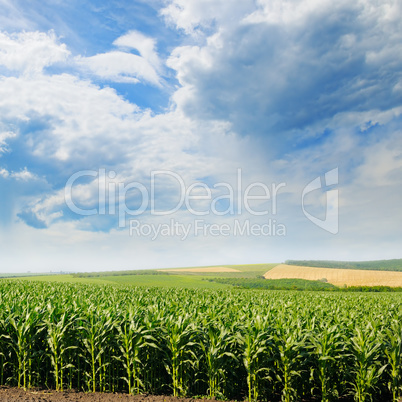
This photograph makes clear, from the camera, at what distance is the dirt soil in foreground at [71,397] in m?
7.46

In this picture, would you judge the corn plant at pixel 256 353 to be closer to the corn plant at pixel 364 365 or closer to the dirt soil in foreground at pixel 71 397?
the dirt soil in foreground at pixel 71 397

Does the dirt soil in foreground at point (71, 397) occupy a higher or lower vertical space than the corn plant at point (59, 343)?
lower

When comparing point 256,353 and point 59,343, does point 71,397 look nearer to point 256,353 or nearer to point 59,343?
point 59,343

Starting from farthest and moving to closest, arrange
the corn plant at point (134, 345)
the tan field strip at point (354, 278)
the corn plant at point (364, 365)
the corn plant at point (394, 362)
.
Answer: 1. the tan field strip at point (354, 278)
2. the corn plant at point (394, 362)
3. the corn plant at point (134, 345)
4. the corn plant at point (364, 365)

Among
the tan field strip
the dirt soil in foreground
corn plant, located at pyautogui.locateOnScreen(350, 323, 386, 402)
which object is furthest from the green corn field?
the tan field strip

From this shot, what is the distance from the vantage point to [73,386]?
8.55 m

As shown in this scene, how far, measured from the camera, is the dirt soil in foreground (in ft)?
24.5

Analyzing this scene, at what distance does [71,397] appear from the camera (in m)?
7.70

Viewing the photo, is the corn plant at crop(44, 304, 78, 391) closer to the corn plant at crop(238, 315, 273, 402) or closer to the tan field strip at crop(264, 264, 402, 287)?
the corn plant at crop(238, 315, 273, 402)

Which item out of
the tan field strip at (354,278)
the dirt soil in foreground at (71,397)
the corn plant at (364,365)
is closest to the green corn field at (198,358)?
the corn plant at (364,365)

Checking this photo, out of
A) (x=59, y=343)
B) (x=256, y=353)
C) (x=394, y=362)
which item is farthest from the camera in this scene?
(x=59, y=343)

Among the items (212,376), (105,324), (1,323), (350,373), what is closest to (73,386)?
(105,324)

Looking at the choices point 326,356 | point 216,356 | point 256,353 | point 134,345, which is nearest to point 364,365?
point 326,356

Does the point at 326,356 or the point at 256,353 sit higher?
the point at 256,353
